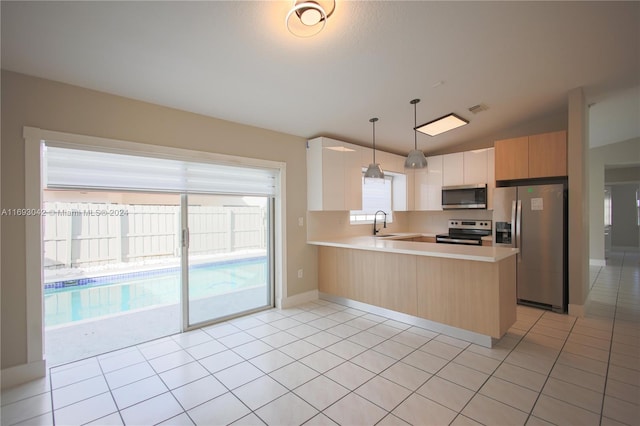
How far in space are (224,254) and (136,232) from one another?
45.3 inches

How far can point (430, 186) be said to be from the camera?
5480mm

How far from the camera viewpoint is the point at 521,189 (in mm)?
4070

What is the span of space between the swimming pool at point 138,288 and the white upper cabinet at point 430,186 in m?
3.19

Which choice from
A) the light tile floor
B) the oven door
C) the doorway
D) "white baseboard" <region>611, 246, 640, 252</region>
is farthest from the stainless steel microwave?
"white baseboard" <region>611, 246, 640, 252</region>

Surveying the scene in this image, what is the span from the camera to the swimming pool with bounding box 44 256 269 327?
13.7 ft

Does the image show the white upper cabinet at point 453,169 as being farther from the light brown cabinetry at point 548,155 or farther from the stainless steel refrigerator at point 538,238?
the light brown cabinetry at point 548,155

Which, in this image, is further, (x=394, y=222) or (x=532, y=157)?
(x=394, y=222)

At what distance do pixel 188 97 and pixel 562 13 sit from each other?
10.5ft

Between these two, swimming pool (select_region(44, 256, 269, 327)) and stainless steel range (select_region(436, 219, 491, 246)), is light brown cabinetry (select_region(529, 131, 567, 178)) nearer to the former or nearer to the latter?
stainless steel range (select_region(436, 219, 491, 246))

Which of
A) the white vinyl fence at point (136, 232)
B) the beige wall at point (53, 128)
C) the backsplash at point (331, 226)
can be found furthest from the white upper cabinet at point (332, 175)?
the beige wall at point (53, 128)

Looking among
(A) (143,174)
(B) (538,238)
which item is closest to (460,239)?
(B) (538,238)

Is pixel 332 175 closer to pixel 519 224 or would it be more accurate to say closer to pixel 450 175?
pixel 450 175

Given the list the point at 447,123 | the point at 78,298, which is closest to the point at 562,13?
the point at 447,123

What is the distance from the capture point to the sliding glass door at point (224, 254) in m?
3.43
